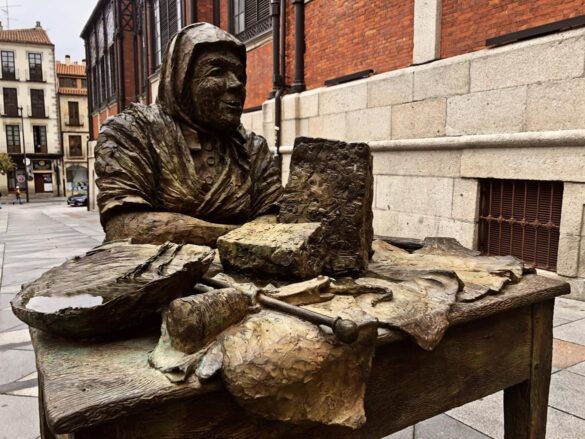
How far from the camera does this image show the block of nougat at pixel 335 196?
5.43ft

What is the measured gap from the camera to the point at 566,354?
299cm

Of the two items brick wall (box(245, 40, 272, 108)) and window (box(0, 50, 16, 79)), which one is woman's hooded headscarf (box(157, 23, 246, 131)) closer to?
brick wall (box(245, 40, 272, 108))

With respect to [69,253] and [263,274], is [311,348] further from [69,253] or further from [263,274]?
[69,253]

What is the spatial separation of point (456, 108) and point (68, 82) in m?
45.5

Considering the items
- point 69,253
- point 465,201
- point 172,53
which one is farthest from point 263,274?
point 69,253

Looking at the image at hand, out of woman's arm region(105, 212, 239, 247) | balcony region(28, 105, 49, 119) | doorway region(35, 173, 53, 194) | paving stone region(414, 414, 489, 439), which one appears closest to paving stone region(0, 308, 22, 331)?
woman's arm region(105, 212, 239, 247)

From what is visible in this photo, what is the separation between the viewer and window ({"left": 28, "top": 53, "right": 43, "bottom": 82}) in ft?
124

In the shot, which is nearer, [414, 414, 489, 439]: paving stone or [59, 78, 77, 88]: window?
[414, 414, 489, 439]: paving stone

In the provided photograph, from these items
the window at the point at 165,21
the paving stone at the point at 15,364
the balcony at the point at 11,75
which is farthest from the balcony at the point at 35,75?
the paving stone at the point at 15,364

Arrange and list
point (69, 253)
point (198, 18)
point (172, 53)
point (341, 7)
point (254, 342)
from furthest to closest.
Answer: point (198, 18) < point (69, 253) < point (341, 7) < point (172, 53) < point (254, 342)

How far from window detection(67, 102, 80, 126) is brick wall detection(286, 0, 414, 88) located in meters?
39.5

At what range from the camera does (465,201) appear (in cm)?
494

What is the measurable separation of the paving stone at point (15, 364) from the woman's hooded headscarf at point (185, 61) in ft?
6.70

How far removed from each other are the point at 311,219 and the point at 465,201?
3.65m
